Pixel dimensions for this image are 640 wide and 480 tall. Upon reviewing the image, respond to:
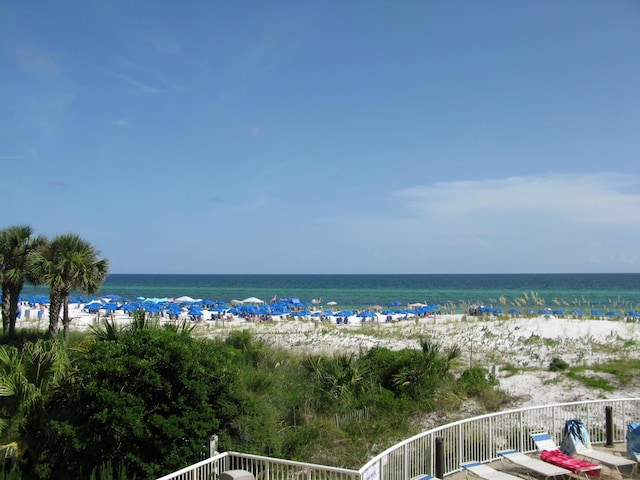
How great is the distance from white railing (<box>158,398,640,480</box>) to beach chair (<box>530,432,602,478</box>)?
389 millimetres

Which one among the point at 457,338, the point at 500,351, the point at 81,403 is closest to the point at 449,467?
the point at 81,403

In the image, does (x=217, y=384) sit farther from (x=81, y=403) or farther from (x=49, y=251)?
(x=49, y=251)

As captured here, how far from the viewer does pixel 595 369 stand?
52.3 ft

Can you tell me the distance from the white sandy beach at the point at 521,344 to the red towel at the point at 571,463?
15.1ft

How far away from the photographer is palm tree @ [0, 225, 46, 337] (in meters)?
18.8

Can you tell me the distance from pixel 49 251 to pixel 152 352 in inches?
415

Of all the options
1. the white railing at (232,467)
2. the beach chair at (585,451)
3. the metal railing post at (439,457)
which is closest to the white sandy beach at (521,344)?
the beach chair at (585,451)

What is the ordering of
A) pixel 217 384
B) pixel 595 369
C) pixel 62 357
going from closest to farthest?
pixel 217 384
pixel 62 357
pixel 595 369

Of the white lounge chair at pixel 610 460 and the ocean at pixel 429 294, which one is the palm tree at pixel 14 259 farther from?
the white lounge chair at pixel 610 460

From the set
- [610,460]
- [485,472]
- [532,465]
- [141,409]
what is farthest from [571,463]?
[141,409]

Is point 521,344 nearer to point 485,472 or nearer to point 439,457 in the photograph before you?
point 485,472

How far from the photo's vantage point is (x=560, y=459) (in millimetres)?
9141

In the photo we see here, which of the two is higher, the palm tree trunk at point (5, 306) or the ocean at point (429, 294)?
the palm tree trunk at point (5, 306)

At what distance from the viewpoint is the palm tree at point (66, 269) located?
1770 cm
